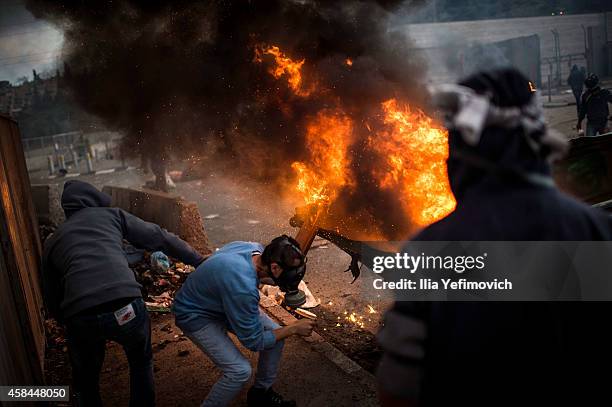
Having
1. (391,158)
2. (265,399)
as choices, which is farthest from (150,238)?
(391,158)

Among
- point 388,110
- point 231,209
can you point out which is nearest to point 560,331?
point 388,110

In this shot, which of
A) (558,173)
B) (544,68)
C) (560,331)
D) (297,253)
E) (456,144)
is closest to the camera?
(560,331)

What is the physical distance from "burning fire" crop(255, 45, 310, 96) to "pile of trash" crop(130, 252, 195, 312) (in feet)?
11.5

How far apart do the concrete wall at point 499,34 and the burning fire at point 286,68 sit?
1542 centimetres

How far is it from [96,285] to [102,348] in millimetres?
575

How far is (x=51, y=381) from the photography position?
4.66 meters

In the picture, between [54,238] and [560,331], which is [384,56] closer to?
[54,238]

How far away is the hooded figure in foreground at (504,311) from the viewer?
147 centimetres

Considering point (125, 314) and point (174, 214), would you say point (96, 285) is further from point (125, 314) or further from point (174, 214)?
point (174, 214)

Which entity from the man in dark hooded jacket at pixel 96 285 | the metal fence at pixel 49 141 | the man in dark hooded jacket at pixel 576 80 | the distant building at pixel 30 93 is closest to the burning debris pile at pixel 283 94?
the man in dark hooded jacket at pixel 96 285

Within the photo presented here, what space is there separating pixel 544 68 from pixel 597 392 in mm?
25122

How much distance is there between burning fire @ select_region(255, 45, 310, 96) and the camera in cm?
798

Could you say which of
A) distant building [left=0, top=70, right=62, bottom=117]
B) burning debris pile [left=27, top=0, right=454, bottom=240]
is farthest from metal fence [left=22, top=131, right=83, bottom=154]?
burning debris pile [left=27, top=0, right=454, bottom=240]

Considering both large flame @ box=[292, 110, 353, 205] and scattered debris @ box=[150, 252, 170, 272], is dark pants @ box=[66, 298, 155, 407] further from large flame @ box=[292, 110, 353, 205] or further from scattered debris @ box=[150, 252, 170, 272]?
large flame @ box=[292, 110, 353, 205]
